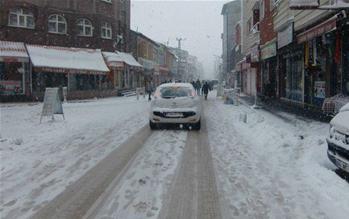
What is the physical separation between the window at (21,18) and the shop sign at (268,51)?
16670 millimetres

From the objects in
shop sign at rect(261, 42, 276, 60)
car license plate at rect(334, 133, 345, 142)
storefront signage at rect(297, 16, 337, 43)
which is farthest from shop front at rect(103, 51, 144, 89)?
car license plate at rect(334, 133, 345, 142)

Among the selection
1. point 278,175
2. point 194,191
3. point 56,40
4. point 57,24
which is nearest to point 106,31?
point 57,24

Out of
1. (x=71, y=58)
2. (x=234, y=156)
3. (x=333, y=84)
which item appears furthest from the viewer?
(x=71, y=58)

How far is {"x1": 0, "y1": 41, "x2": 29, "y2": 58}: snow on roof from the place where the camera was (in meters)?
30.2

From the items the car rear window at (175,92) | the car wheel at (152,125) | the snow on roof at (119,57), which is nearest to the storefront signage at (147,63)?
the snow on roof at (119,57)

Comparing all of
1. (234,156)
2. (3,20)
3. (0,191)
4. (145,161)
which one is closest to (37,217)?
(0,191)

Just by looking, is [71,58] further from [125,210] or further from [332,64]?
[125,210]

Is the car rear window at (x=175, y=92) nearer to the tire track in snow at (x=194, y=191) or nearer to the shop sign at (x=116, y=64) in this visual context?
the tire track in snow at (x=194, y=191)

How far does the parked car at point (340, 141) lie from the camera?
23.5 feet

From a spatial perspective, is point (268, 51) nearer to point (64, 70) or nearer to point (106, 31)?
point (64, 70)

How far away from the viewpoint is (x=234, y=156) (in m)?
10.0

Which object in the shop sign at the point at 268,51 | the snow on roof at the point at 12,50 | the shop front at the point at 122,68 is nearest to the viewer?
the shop sign at the point at 268,51

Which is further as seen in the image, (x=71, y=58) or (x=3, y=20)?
(x=71, y=58)

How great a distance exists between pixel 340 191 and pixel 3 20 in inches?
1156
